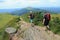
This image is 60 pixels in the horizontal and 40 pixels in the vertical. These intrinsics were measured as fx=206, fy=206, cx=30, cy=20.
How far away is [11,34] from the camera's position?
4316mm

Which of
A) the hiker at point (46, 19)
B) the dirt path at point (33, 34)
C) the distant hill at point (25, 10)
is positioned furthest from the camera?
the distant hill at point (25, 10)

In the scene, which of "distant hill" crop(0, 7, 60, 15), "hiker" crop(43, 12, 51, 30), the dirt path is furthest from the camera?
"distant hill" crop(0, 7, 60, 15)

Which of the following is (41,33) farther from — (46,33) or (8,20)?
(8,20)

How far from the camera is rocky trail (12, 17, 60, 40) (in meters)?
3.77

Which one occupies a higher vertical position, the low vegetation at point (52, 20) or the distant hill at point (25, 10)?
the distant hill at point (25, 10)

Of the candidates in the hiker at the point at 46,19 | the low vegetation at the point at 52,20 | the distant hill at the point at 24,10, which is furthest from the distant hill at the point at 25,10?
the hiker at the point at 46,19

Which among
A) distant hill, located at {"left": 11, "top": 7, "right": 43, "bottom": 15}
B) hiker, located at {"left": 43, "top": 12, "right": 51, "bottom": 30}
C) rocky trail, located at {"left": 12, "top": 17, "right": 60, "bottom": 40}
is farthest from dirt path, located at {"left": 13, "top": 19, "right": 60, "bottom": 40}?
distant hill, located at {"left": 11, "top": 7, "right": 43, "bottom": 15}

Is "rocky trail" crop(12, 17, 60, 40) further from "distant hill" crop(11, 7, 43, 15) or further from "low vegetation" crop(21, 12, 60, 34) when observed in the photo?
"distant hill" crop(11, 7, 43, 15)

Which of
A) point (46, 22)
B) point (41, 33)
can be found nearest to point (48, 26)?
point (46, 22)

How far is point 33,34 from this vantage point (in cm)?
385

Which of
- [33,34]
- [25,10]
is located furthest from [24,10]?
[33,34]

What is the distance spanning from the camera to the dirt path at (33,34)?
3.77 meters

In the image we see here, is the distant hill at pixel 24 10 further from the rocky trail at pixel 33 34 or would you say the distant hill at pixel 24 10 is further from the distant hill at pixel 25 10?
the rocky trail at pixel 33 34

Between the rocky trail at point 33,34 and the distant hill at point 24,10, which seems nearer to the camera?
the rocky trail at point 33,34
